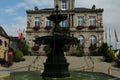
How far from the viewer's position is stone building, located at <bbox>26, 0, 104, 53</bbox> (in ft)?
165

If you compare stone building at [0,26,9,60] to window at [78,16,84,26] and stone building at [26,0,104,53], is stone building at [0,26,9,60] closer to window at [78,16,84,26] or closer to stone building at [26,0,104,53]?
stone building at [26,0,104,53]

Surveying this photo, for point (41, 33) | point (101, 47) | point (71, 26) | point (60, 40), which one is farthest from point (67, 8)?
point (60, 40)

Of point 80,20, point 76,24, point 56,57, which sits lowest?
point 56,57

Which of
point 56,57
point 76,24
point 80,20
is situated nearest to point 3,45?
point 76,24

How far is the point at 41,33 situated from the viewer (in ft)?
169

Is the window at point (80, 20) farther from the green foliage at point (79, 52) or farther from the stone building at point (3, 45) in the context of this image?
the stone building at point (3, 45)

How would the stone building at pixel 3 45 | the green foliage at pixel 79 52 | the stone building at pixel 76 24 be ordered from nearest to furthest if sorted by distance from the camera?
the green foliage at pixel 79 52, the stone building at pixel 3 45, the stone building at pixel 76 24

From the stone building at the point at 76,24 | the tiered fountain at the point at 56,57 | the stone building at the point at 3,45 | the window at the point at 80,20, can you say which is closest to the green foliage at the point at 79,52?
the stone building at the point at 76,24

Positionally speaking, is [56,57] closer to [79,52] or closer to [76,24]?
[79,52]

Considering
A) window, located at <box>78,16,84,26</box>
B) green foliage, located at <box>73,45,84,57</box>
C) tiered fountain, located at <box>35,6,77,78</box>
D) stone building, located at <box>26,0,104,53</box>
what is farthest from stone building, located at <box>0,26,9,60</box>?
tiered fountain, located at <box>35,6,77,78</box>

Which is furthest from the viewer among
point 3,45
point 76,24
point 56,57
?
point 76,24

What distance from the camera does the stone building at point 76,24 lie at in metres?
50.2

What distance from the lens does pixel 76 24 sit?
5125 centimetres

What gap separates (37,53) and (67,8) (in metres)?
11.8
